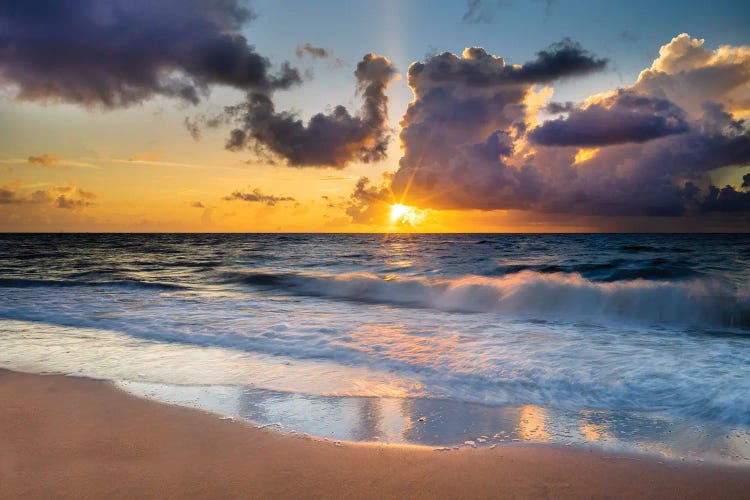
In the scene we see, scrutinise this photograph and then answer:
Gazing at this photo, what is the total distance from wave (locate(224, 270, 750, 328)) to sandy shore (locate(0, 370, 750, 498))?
30.8 ft

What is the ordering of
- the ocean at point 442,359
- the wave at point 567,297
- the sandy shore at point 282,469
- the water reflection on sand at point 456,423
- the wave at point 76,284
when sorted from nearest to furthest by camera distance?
1. the sandy shore at point 282,469
2. the water reflection on sand at point 456,423
3. the ocean at point 442,359
4. the wave at point 567,297
5. the wave at point 76,284

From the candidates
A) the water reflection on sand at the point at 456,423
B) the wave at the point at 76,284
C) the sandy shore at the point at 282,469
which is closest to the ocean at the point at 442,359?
the water reflection on sand at the point at 456,423

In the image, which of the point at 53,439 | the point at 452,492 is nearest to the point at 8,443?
the point at 53,439

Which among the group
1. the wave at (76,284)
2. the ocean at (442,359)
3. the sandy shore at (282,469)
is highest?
the sandy shore at (282,469)

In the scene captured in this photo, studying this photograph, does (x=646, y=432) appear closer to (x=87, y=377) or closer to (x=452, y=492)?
(x=452, y=492)

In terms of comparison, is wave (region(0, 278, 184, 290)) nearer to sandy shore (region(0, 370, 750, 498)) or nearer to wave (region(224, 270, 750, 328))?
wave (region(224, 270, 750, 328))

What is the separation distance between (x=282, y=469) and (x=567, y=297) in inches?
540

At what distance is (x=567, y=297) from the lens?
15.1 metres

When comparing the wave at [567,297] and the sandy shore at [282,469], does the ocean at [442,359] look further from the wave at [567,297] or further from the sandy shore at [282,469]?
the sandy shore at [282,469]

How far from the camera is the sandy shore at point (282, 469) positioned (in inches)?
124

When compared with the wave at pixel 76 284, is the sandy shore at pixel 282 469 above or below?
above

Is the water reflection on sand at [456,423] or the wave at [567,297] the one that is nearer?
the water reflection on sand at [456,423]

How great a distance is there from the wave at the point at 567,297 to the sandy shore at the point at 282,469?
9387 millimetres

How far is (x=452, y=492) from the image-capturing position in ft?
10.3
